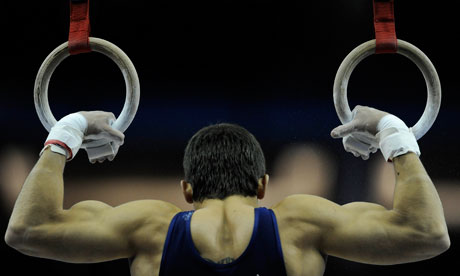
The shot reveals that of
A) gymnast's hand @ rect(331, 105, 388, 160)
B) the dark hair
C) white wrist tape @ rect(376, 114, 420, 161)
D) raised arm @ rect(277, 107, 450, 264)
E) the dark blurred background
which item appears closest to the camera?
raised arm @ rect(277, 107, 450, 264)

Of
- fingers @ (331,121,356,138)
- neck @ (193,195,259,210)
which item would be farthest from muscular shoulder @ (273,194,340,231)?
fingers @ (331,121,356,138)

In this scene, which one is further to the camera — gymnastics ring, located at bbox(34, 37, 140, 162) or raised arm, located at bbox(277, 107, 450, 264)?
gymnastics ring, located at bbox(34, 37, 140, 162)

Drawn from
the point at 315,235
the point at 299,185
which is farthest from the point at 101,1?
the point at 315,235

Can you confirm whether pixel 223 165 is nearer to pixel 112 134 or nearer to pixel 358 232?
pixel 358 232

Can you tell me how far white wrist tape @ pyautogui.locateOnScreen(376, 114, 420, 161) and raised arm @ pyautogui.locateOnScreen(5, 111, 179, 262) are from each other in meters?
0.94

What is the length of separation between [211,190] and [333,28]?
3187 mm

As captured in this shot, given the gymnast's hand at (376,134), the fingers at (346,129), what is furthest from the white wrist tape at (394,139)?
the fingers at (346,129)

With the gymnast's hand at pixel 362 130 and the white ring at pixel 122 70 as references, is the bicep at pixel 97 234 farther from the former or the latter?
→ the gymnast's hand at pixel 362 130

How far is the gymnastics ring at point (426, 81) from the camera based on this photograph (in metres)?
2.40

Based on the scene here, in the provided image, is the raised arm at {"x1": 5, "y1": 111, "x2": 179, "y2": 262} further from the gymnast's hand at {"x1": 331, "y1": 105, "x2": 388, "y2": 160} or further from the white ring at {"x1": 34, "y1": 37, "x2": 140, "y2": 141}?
the gymnast's hand at {"x1": 331, "y1": 105, "x2": 388, "y2": 160}

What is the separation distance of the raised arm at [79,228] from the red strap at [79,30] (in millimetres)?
800

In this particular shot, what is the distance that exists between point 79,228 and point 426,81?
5.67 ft

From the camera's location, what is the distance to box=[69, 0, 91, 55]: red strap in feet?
7.80

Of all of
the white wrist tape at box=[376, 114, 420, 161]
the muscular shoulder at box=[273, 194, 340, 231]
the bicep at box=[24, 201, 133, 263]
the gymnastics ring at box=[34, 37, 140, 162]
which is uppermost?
the gymnastics ring at box=[34, 37, 140, 162]
